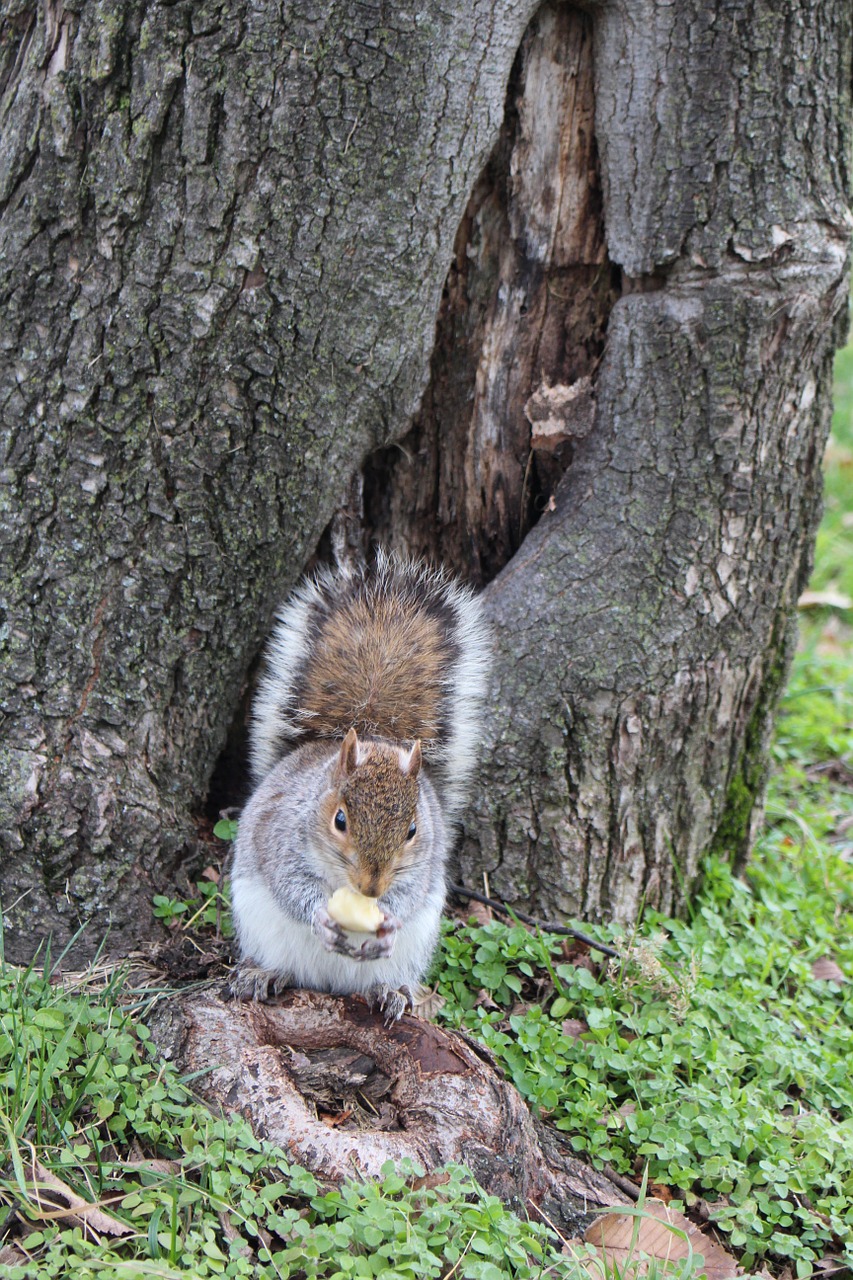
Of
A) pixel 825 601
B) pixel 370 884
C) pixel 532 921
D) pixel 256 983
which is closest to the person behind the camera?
pixel 370 884

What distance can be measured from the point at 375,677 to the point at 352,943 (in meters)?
0.51

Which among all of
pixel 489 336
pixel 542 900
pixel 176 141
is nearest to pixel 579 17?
pixel 489 336

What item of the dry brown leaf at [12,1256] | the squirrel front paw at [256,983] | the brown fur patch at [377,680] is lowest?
the dry brown leaf at [12,1256]

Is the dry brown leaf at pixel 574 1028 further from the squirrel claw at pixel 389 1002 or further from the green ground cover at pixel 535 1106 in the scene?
the squirrel claw at pixel 389 1002

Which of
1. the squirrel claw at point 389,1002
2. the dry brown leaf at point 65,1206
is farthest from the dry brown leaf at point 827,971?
the dry brown leaf at point 65,1206

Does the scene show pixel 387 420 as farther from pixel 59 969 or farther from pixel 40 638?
pixel 59 969

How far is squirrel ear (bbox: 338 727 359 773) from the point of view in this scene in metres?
1.70

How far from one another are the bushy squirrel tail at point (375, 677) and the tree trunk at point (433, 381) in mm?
60

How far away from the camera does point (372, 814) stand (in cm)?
169

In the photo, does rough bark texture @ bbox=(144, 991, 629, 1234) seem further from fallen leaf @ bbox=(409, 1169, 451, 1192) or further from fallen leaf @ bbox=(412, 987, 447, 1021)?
fallen leaf @ bbox=(412, 987, 447, 1021)

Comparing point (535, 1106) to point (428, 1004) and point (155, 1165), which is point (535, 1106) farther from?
point (155, 1165)

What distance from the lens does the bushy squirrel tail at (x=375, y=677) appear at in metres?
2.03

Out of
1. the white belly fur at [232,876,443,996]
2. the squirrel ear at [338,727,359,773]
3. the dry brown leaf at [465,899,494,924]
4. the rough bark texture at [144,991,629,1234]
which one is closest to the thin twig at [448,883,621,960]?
the dry brown leaf at [465,899,494,924]

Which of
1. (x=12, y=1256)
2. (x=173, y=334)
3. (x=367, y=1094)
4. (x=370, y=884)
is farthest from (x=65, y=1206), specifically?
(x=173, y=334)
